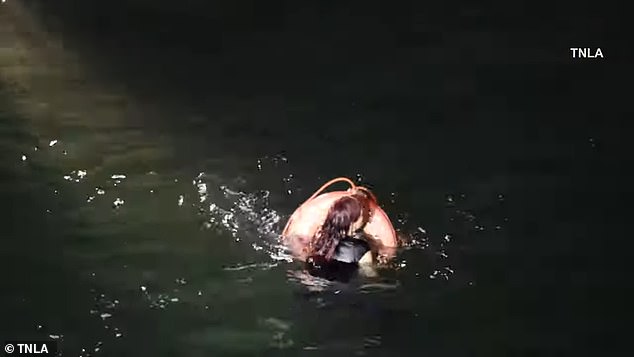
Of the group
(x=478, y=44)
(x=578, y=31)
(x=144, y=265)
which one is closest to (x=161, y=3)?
(x=478, y=44)

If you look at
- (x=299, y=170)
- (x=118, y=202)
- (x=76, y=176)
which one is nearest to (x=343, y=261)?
(x=299, y=170)

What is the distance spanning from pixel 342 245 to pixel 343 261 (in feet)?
0.42

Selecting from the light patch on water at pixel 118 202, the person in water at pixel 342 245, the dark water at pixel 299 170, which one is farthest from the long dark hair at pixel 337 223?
the light patch on water at pixel 118 202

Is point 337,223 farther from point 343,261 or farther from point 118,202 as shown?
point 118,202

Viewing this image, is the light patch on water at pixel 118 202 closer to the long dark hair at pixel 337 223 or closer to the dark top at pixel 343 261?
the dark top at pixel 343 261

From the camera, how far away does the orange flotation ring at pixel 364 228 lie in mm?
7164

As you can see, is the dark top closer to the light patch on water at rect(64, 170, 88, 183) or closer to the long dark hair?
the long dark hair

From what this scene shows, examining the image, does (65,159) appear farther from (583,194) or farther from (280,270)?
(583,194)

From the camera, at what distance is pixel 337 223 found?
690 centimetres

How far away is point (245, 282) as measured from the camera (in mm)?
7227

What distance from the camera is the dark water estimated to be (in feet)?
22.6

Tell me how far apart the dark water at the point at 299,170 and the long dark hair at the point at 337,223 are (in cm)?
32

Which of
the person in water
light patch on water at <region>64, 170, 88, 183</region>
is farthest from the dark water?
the person in water

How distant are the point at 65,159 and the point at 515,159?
4.03 m
